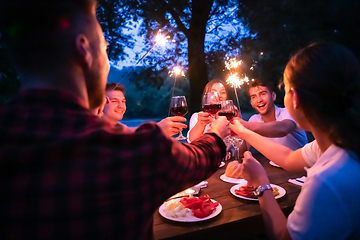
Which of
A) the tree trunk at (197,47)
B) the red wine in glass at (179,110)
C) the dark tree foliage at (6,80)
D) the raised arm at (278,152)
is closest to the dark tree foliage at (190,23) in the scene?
the tree trunk at (197,47)

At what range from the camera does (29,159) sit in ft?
1.83

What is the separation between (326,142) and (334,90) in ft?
1.09

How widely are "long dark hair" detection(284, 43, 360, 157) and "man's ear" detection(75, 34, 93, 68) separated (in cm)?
100

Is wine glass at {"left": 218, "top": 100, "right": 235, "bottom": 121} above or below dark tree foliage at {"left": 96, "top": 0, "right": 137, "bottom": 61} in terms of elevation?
below

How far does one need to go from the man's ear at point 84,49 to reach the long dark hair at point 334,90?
39.3 inches

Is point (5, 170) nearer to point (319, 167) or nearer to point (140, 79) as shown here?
point (319, 167)

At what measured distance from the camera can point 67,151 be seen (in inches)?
23.1

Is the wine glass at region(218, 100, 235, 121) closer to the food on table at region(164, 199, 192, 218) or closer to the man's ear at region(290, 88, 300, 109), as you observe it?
the man's ear at region(290, 88, 300, 109)

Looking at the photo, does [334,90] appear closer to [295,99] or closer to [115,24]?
[295,99]

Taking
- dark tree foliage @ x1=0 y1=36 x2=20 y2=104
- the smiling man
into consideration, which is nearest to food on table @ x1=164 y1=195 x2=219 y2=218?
the smiling man

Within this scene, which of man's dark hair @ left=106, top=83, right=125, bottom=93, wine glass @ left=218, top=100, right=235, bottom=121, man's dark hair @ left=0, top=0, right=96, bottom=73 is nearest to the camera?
man's dark hair @ left=0, top=0, right=96, bottom=73

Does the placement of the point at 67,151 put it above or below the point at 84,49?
below

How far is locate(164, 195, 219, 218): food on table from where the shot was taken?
1.28 meters

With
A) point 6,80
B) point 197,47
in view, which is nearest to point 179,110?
point 197,47
